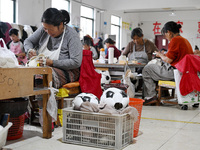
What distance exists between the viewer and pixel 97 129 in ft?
7.45

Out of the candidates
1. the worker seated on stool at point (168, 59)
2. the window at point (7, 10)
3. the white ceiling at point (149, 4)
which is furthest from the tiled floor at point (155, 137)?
the white ceiling at point (149, 4)

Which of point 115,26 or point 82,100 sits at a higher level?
point 115,26

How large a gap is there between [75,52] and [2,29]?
14.0ft

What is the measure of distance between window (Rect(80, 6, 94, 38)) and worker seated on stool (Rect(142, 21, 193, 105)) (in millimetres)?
6570

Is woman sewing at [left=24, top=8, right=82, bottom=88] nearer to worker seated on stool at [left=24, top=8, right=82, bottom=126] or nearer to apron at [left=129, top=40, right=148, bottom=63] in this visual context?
worker seated on stool at [left=24, top=8, right=82, bottom=126]

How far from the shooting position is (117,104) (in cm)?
235

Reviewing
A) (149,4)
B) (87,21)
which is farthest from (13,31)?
(149,4)

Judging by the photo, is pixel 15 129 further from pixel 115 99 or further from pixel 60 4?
pixel 60 4

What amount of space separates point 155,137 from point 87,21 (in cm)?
943

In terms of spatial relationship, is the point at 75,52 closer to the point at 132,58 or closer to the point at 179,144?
the point at 179,144

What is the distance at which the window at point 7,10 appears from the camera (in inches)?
287

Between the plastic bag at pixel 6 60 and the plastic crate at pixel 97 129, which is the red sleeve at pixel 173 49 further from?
the plastic bag at pixel 6 60

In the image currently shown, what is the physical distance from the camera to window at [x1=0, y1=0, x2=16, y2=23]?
23.9ft

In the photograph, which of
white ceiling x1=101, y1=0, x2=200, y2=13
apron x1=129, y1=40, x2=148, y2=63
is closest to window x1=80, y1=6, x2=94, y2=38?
white ceiling x1=101, y1=0, x2=200, y2=13
